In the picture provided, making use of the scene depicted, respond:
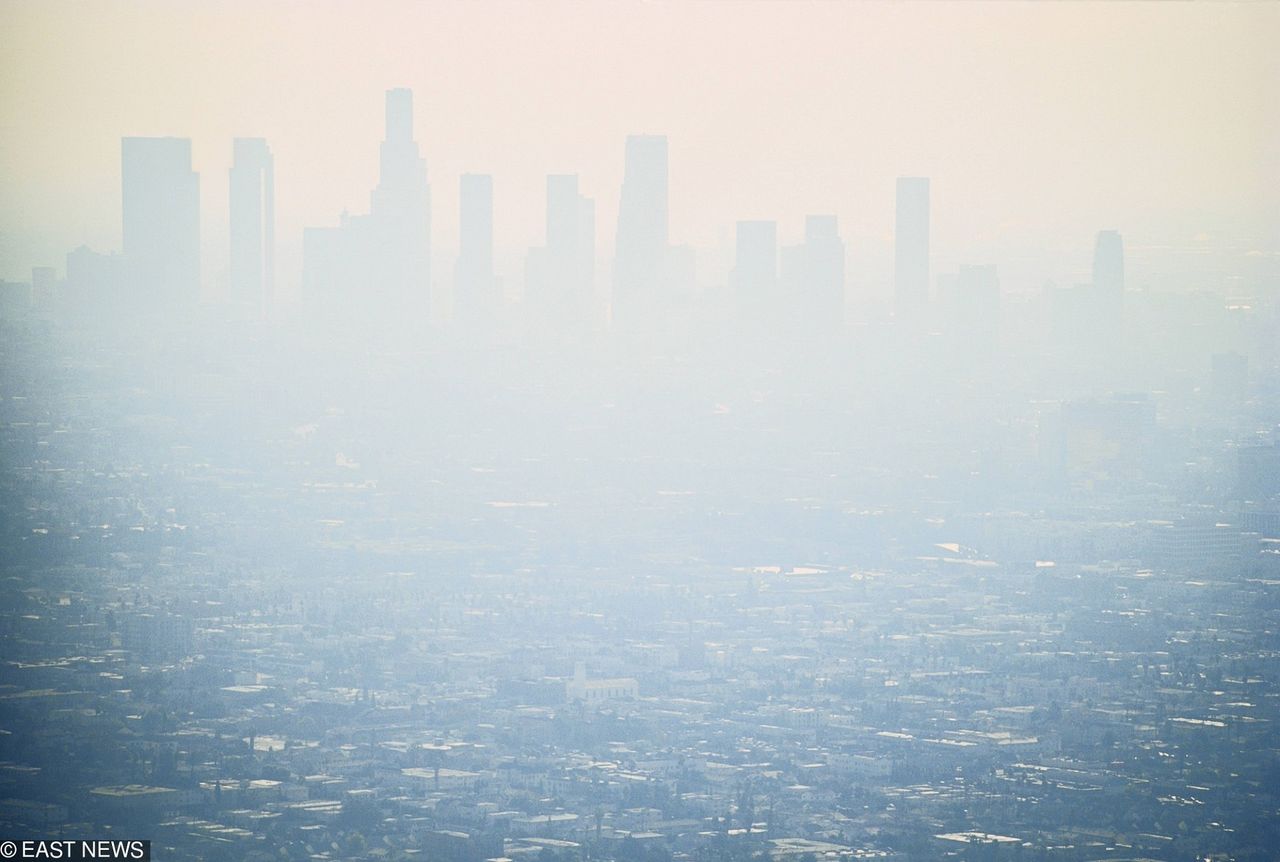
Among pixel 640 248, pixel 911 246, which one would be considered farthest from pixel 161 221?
pixel 911 246

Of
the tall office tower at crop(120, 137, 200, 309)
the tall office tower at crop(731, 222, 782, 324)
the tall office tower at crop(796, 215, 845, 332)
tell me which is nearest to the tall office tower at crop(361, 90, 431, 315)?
the tall office tower at crop(120, 137, 200, 309)

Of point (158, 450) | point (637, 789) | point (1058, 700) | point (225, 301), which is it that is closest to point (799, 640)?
point (1058, 700)

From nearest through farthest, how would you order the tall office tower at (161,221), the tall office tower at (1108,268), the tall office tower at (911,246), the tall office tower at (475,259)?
the tall office tower at (1108,268) → the tall office tower at (911,246) → the tall office tower at (161,221) → the tall office tower at (475,259)

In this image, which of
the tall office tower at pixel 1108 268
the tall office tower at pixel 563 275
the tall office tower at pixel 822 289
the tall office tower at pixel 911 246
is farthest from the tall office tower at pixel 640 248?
the tall office tower at pixel 1108 268

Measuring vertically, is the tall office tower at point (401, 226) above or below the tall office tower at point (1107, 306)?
above

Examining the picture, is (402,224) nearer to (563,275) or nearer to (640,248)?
(563,275)

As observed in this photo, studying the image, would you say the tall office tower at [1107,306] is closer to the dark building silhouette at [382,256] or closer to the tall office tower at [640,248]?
the tall office tower at [640,248]
